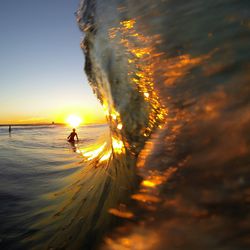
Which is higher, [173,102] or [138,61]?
[138,61]

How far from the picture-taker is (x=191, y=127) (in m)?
1.20

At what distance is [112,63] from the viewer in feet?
7.04

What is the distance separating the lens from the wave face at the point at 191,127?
101 centimetres

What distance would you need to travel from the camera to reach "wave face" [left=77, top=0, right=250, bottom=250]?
101 cm

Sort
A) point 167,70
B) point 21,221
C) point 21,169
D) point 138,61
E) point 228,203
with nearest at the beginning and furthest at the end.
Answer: point 228,203
point 167,70
point 138,61
point 21,221
point 21,169

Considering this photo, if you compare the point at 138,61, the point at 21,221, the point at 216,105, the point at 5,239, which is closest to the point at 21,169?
the point at 21,221

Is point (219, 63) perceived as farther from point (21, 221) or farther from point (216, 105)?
point (21, 221)

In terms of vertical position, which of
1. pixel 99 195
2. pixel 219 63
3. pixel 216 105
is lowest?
pixel 99 195

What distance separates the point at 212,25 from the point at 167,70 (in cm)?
32

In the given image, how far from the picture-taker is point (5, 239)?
2.11 meters

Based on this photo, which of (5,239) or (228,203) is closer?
(228,203)

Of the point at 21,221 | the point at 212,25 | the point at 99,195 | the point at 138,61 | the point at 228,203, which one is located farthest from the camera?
the point at 21,221

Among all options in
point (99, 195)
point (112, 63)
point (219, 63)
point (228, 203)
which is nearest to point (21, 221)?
point (99, 195)

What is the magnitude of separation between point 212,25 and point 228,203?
860 millimetres
